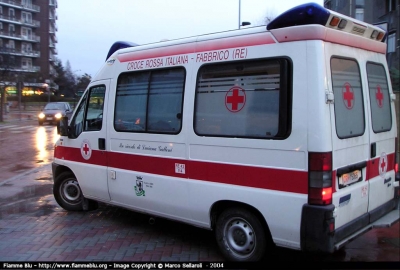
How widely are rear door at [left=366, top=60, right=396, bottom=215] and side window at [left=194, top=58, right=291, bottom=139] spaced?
124 centimetres

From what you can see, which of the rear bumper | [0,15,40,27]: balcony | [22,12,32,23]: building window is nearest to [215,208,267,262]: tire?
the rear bumper

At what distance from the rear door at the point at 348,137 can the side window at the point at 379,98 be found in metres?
0.28

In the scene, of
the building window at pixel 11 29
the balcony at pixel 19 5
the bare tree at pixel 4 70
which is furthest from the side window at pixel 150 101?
the building window at pixel 11 29

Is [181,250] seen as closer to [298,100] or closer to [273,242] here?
[273,242]

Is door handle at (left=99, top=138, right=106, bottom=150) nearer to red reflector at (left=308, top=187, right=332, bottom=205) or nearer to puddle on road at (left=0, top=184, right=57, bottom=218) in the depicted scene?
puddle on road at (left=0, top=184, right=57, bottom=218)

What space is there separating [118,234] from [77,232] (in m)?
0.59

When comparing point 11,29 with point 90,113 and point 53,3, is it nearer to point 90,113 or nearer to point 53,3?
point 53,3

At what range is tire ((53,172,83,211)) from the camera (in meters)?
6.74

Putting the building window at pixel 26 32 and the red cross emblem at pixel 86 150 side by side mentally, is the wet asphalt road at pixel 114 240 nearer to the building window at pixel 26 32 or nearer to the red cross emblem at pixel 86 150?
the red cross emblem at pixel 86 150

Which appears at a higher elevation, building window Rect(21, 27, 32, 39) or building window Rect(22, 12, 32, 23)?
building window Rect(22, 12, 32, 23)

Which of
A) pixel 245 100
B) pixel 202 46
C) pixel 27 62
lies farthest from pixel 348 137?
pixel 27 62

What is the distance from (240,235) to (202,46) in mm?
2168

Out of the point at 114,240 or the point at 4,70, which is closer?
the point at 114,240

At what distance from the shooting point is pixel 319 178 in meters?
3.76
